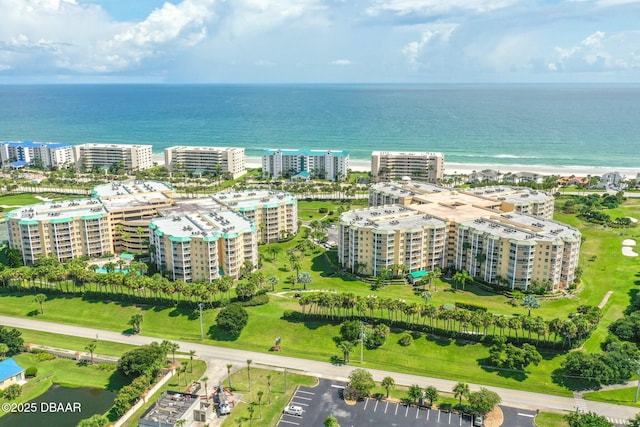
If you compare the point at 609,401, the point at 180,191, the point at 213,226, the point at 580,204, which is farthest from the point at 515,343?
the point at 180,191

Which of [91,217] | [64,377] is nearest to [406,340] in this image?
[64,377]

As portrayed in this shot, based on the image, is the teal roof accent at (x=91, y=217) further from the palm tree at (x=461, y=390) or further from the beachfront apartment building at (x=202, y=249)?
the palm tree at (x=461, y=390)

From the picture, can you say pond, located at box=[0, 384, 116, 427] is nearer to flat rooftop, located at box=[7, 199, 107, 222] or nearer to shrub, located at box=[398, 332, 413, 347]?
shrub, located at box=[398, 332, 413, 347]

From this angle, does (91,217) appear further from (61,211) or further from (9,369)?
(9,369)

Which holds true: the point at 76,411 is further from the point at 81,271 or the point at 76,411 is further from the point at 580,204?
the point at 580,204

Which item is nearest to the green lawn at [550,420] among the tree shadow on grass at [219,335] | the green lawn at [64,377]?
the tree shadow on grass at [219,335]

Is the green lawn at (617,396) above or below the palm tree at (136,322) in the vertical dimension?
below
